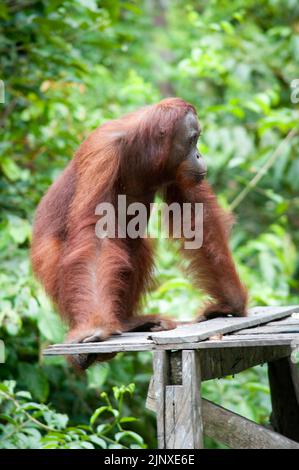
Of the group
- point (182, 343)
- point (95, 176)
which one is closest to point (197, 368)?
point (182, 343)

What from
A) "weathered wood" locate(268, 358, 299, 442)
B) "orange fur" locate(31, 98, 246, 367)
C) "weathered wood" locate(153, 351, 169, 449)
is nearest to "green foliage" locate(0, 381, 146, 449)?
"orange fur" locate(31, 98, 246, 367)

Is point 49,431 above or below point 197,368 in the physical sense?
below

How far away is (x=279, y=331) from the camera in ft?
8.49

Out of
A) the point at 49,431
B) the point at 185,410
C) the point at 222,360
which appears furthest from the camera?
the point at 49,431

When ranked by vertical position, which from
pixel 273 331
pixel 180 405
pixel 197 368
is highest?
pixel 273 331

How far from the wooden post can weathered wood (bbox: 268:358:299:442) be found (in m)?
1.14

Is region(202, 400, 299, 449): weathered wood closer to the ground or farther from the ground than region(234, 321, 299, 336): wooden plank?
closer to the ground

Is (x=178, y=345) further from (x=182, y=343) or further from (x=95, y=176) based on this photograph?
(x=95, y=176)

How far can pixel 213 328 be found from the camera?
2.68 metres

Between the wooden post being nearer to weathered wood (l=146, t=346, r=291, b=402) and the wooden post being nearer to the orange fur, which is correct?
weathered wood (l=146, t=346, r=291, b=402)

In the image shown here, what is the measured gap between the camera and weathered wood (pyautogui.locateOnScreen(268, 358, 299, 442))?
345 centimetres

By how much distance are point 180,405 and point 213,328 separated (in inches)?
14.1

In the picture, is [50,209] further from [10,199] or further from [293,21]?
[293,21]

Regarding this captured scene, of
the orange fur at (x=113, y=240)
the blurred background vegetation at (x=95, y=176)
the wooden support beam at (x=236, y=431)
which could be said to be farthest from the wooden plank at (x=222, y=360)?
the blurred background vegetation at (x=95, y=176)
